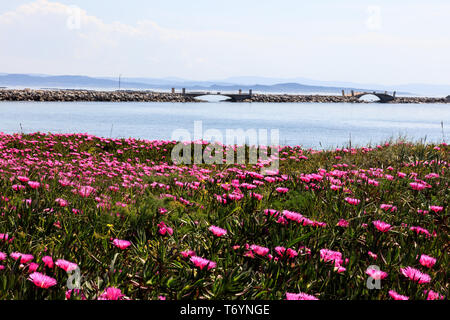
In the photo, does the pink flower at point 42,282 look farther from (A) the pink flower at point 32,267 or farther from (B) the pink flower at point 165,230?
(B) the pink flower at point 165,230

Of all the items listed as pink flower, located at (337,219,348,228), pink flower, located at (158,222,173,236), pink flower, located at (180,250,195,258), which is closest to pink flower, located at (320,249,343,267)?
pink flower, located at (337,219,348,228)

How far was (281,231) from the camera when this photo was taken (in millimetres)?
2920

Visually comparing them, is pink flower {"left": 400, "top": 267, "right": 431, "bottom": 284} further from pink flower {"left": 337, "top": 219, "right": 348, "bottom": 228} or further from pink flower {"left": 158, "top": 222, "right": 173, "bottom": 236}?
pink flower {"left": 158, "top": 222, "right": 173, "bottom": 236}

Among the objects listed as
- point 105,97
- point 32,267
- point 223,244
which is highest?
point 105,97

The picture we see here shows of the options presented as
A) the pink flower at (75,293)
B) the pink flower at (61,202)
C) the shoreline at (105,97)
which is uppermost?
the shoreline at (105,97)

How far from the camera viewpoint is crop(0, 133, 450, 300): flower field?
2.27m

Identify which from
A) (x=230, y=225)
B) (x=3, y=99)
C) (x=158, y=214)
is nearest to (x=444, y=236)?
(x=230, y=225)

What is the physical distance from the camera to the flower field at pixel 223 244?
227cm

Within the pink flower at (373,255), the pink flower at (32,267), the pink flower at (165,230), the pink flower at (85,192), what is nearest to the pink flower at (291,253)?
the pink flower at (373,255)

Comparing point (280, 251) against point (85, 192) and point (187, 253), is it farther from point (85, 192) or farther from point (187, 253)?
point (85, 192)

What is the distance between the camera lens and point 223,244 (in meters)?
2.93

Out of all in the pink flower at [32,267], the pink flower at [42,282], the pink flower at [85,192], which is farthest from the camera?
the pink flower at [85,192]

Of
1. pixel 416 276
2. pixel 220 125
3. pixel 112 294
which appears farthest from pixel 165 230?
pixel 220 125
